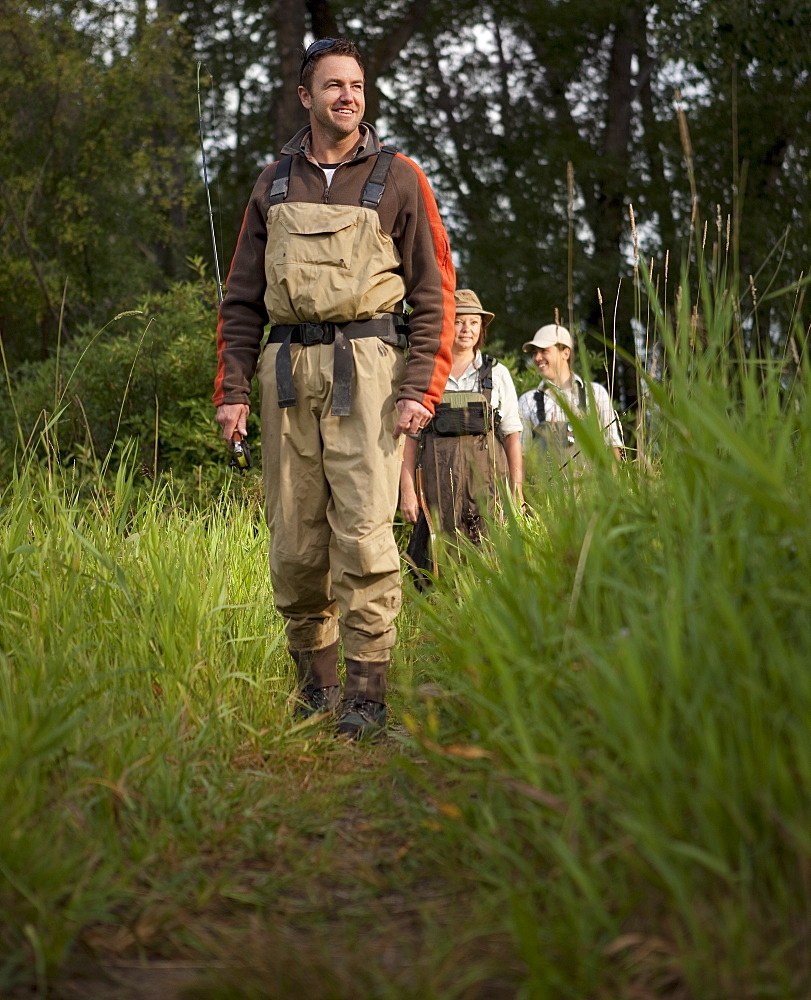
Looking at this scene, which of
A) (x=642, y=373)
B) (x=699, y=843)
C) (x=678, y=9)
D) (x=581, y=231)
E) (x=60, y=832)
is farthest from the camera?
(x=581, y=231)

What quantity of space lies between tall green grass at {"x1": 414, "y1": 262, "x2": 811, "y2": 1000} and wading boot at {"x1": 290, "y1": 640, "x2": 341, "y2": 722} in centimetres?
121

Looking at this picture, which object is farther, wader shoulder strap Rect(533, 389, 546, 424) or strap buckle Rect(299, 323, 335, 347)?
wader shoulder strap Rect(533, 389, 546, 424)

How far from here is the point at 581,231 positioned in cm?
2283

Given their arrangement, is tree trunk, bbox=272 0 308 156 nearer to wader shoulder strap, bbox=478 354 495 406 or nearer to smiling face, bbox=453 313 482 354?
smiling face, bbox=453 313 482 354

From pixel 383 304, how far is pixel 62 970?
2390 mm

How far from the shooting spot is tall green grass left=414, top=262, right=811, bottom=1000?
1949 millimetres

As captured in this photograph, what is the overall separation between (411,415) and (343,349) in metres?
0.32

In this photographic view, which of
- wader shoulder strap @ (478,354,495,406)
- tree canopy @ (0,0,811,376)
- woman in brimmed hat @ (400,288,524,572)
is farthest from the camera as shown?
tree canopy @ (0,0,811,376)

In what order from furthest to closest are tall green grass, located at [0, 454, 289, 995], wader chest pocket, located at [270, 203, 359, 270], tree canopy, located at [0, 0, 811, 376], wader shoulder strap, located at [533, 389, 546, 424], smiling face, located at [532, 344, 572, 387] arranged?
tree canopy, located at [0, 0, 811, 376] < smiling face, located at [532, 344, 572, 387] < wader shoulder strap, located at [533, 389, 546, 424] < wader chest pocket, located at [270, 203, 359, 270] < tall green grass, located at [0, 454, 289, 995]

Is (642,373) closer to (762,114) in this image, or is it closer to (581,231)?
(762,114)

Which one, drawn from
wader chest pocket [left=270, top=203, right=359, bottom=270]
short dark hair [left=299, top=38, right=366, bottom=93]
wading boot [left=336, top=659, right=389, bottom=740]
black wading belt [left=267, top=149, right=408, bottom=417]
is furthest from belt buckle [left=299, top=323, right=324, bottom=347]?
wading boot [left=336, top=659, right=389, bottom=740]

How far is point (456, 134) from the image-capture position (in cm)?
2491

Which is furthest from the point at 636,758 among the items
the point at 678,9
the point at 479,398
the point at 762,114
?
the point at 762,114

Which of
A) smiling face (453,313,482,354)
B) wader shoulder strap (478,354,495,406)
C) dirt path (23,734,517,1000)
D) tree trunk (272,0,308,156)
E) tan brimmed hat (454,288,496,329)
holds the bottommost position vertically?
dirt path (23,734,517,1000)
